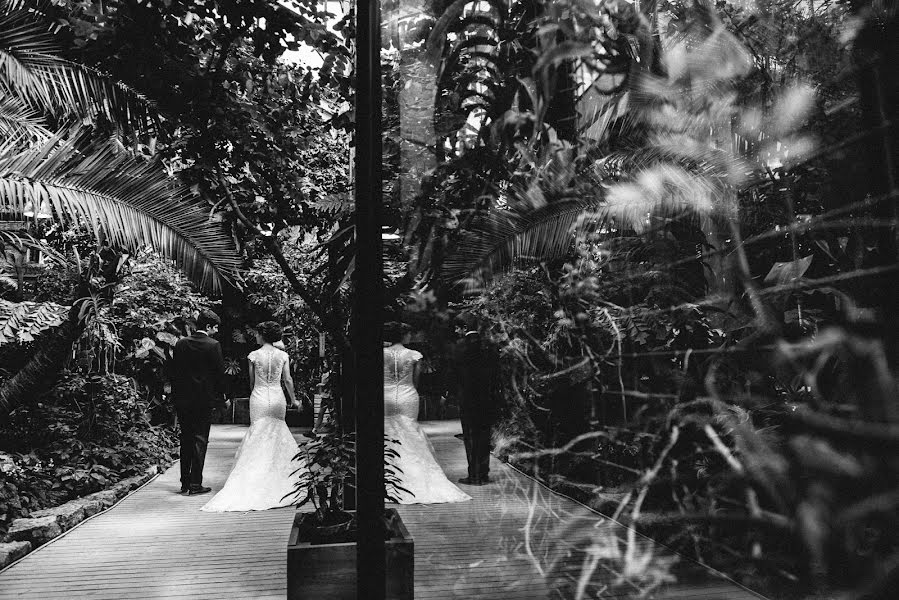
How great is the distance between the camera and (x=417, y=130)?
2664 mm

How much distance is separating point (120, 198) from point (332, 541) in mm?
2507

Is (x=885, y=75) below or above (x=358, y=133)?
below

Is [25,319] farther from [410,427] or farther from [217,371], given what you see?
[410,427]

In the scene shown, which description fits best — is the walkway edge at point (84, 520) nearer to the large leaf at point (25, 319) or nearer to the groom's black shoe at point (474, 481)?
the large leaf at point (25, 319)

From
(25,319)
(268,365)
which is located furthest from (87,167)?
(268,365)

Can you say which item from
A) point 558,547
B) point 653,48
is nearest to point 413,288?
point 558,547

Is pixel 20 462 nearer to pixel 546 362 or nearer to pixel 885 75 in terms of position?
pixel 546 362

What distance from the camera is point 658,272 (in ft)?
6.35

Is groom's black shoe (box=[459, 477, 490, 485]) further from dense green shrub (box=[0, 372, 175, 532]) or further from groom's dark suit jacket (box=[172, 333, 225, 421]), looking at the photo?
groom's dark suit jacket (box=[172, 333, 225, 421])

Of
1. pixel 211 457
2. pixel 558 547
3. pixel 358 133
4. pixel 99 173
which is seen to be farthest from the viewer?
pixel 211 457

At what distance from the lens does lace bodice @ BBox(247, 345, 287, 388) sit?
26.4 feet

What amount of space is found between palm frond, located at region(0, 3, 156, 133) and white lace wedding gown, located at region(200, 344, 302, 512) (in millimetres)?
3792

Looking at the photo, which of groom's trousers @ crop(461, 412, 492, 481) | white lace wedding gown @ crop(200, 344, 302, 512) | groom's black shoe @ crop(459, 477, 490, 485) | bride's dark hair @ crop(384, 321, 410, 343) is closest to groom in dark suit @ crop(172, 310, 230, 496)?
white lace wedding gown @ crop(200, 344, 302, 512)

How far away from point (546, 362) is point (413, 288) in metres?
0.67
